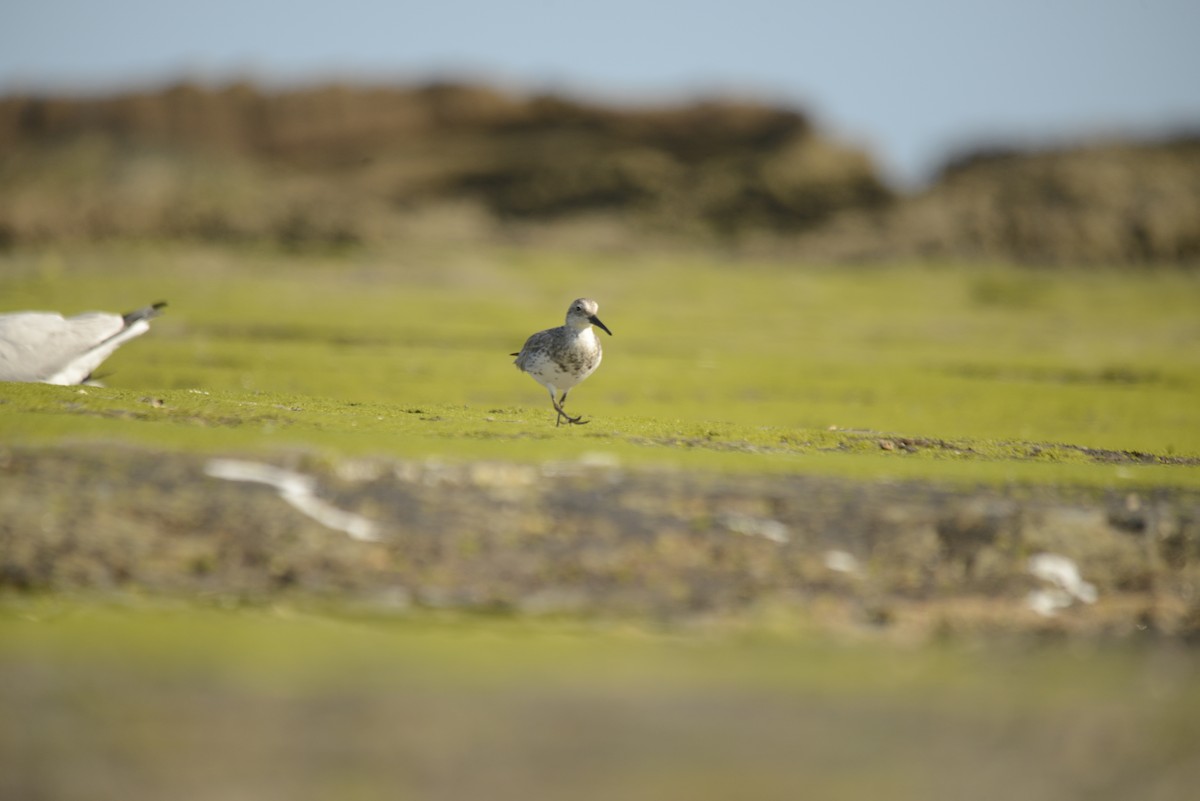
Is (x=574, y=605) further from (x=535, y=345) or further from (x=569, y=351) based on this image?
(x=535, y=345)

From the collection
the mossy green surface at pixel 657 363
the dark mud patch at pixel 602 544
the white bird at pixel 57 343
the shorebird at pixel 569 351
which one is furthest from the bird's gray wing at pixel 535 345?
the white bird at pixel 57 343

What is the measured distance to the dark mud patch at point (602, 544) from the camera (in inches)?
475

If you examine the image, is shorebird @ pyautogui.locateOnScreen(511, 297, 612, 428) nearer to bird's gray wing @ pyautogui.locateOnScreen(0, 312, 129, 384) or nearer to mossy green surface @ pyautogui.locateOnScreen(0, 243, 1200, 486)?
mossy green surface @ pyautogui.locateOnScreen(0, 243, 1200, 486)

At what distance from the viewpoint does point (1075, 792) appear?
28.1ft

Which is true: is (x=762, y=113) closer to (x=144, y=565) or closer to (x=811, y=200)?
(x=811, y=200)

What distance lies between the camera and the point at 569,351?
17344 millimetres

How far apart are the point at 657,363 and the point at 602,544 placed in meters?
22.1

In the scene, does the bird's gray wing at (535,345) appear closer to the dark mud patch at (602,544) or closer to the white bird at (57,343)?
the dark mud patch at (602,544)

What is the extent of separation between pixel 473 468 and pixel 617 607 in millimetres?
2644

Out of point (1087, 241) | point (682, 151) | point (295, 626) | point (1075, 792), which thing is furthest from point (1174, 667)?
point (682, 151)

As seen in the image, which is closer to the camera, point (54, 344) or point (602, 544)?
point (602, 544)

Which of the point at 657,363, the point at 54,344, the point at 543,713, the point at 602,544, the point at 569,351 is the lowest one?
the point at 543,713

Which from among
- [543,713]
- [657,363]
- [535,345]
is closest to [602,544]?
[543,713]

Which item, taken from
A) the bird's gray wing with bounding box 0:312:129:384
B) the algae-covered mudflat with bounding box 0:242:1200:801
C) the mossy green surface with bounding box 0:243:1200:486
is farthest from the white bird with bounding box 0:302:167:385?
the algae-covered mudflat with bounding box 0:242:1200:801
